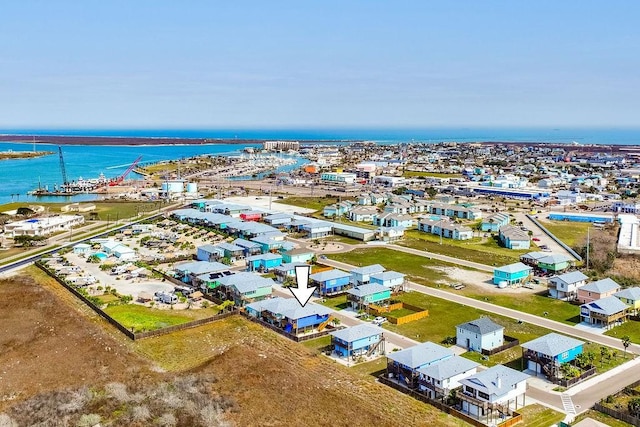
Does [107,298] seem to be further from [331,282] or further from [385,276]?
[385,276]

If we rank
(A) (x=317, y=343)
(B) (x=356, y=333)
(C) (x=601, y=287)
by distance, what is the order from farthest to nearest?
1. (C) (x=601, y=287)
2. (A) (x=317, y=343)
3. (B) (x=356, y=333)

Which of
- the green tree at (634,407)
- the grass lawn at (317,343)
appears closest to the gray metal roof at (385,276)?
the grass lawn at (317,343)

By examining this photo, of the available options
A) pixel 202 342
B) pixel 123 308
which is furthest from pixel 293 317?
pixel 123 308

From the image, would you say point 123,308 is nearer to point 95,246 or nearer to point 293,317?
point 293,317

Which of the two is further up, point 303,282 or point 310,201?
point 303,282

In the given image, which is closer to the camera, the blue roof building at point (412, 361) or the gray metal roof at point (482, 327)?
the blue roof building at point (412, 361)

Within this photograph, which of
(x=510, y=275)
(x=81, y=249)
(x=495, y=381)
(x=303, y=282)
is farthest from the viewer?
(x=81, y=249)

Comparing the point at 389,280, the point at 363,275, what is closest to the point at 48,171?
the point at 363,275

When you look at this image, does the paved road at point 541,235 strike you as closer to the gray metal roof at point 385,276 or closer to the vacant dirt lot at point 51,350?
the gray metal roof at point 385,276
